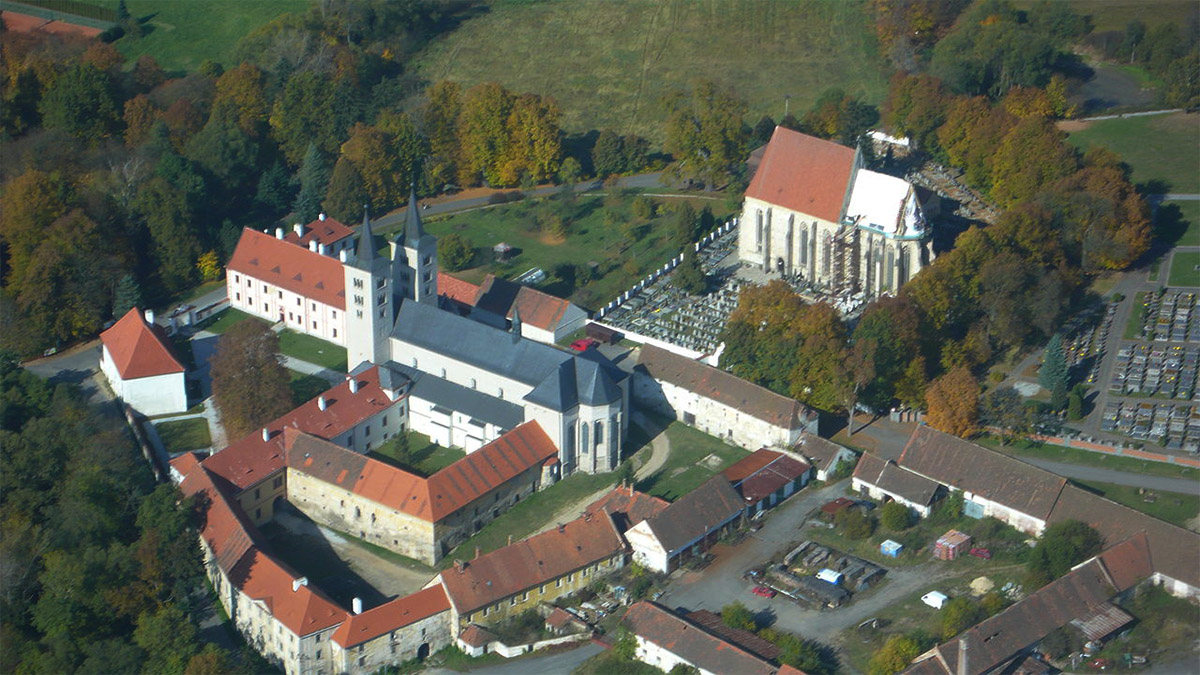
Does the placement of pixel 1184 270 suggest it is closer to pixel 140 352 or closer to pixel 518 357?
pixel 518 357

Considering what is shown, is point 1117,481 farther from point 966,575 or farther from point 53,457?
point 53,457

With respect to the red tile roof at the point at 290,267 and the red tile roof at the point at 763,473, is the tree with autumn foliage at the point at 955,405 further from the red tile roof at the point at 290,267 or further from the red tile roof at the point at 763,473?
the red tile roof at the point at 290,267

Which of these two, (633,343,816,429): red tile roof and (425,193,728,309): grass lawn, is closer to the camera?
(633,343,816,429): red tile roof

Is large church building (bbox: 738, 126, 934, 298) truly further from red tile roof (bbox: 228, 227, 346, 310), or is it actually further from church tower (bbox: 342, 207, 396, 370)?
church tower (bbox: 342, 207, 396, 370)

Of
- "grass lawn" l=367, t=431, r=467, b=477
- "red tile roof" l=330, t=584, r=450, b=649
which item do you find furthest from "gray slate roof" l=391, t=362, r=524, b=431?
"red tile roof" l=330, t=584, r=450, b=649

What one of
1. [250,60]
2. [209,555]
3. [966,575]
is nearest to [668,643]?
[966,575]

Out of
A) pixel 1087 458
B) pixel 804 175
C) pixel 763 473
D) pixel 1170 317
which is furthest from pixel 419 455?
pixel 1170 317

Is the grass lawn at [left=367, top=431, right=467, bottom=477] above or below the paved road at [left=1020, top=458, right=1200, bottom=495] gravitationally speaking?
below
